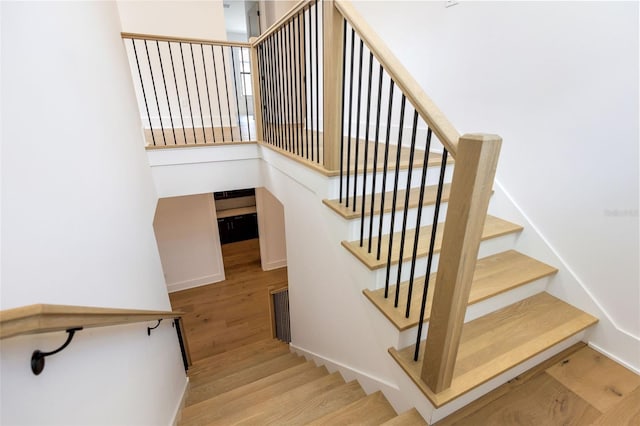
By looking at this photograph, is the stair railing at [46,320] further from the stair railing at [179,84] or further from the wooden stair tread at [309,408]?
the stair railing at [179,84]

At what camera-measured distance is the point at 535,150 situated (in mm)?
1854

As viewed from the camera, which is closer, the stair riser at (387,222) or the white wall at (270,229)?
the stair riser at (387,222)

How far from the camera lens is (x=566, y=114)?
167cm

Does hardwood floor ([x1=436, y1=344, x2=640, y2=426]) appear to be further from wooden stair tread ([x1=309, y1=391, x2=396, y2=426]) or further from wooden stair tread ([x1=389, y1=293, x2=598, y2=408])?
wooden stair tread ([x1=309, y1=391, x2=396, y2=426])

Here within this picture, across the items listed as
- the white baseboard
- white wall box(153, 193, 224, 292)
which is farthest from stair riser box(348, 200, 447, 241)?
the white baseboard

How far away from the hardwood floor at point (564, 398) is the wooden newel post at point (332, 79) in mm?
1410

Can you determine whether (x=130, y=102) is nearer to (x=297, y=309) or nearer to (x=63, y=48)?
(x=63, y=48)

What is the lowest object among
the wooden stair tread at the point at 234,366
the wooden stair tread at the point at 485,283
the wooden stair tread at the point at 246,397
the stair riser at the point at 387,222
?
the wooden stair tread at the point at 234,366

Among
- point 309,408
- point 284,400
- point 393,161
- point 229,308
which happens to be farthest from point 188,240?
point 393,161

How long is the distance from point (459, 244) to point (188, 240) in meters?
4.82

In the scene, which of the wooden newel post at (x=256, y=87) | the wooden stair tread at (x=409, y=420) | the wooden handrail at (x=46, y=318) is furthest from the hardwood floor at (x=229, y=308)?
the wooden handrail at (x=46, y=318)

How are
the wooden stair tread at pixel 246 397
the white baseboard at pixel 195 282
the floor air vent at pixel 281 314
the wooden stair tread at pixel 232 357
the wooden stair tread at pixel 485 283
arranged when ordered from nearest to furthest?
the wooden stair tread at pixel 485 283, the wooden stair tread at pixel 246 397, the wooden stair tread at pixel 232 357, the floor air vent at pixel 281 314, the white baseboard at pixel 195 282

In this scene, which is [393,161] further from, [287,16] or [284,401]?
[284,401]

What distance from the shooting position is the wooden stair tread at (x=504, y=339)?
1.25 meters
